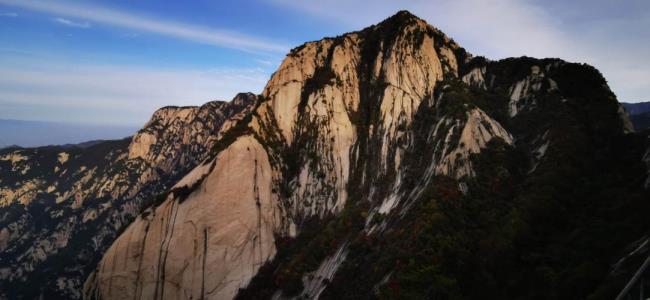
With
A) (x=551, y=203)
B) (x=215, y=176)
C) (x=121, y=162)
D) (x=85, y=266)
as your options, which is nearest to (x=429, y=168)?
(x=551, y=203)

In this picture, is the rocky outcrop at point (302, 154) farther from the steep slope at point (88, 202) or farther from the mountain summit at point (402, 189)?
the steep slope at point (88, 202)

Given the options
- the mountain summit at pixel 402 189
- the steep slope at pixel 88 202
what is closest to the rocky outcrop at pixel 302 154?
the mountain summit at pixel 402 189

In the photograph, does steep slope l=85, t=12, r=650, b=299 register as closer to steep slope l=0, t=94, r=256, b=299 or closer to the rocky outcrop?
the rocky outcrop

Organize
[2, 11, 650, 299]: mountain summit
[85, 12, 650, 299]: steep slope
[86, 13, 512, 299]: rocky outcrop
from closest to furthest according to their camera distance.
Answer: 1. [2, 11, 650, 299]: mountain summit
2. [85, 12, 650, 299]: steep slope
3. [86, 13, 512, 299]: rocky outcrop

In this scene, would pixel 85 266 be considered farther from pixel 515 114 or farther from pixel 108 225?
pixel 515 114

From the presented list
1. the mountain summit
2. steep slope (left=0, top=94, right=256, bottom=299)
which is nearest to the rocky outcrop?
the mountain summit

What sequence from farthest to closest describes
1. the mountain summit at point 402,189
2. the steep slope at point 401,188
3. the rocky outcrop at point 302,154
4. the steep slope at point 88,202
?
the steep slope at point 88,202, the rocky outcrop at point 302,154, the steep slope at point 401,188, the mountain summit at point 402,189

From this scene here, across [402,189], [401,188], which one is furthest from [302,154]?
[402,189]
